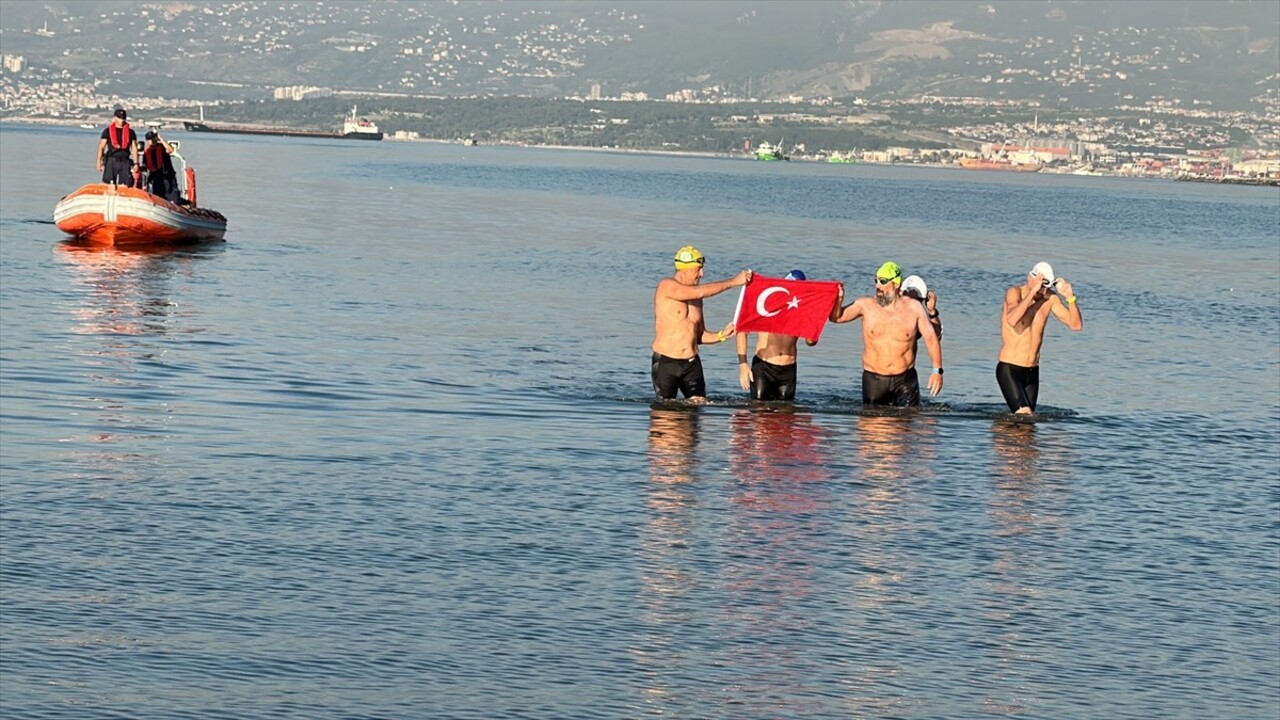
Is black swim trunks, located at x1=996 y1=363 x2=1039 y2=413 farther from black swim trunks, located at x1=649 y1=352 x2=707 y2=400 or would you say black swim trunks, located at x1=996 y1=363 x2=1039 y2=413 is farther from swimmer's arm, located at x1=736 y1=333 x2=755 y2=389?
black swim trunks, located at x1=649 y1=352 x2=707 y2=400

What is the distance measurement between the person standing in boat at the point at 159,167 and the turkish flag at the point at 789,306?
913 inches

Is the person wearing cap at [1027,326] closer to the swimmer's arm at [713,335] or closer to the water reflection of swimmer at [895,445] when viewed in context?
the water reflection of swimmer at [895,445]

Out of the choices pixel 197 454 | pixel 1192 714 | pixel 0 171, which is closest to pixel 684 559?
pixel 1192 714

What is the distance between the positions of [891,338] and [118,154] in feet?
87.5

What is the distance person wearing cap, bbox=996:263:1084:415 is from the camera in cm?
2216


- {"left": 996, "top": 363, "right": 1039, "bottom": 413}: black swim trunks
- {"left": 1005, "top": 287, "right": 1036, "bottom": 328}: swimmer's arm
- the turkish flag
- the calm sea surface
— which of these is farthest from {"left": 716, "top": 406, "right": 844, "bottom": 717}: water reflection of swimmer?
{"left": 996, "top": 363, "right": 1039, "bottom": 413}: black swim trunks

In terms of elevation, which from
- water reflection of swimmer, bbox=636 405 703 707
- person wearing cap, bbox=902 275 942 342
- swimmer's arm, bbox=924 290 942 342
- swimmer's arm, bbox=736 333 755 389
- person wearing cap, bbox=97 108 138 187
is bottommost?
water reflection of swimmer, bbox=636 405 703 707

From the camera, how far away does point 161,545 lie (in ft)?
47.4

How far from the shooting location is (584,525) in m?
16.1

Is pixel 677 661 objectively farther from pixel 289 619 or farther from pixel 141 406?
pixel 141 406

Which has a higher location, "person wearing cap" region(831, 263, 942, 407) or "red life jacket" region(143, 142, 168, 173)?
"red life jacket" region(143, 142, 168, 173)

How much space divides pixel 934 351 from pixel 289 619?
11.1 metres

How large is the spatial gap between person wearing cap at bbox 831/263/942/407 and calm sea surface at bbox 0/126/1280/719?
45 cm

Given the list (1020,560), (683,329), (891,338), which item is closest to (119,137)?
(683,329)
